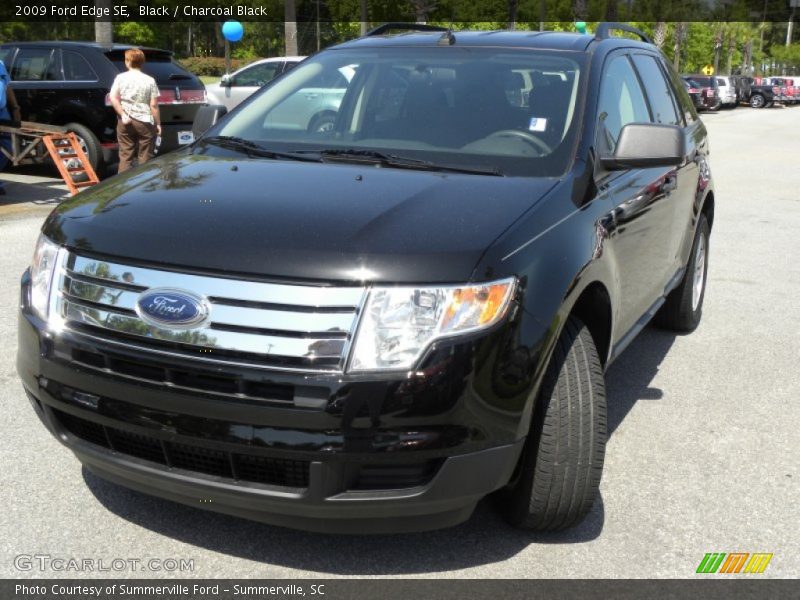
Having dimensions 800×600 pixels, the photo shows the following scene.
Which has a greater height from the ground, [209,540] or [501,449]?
[501,449]

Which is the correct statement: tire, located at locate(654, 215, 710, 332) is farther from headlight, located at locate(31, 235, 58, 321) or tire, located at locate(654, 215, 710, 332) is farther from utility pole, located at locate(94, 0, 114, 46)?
utility pole, located at locate(94, 0, 114, 46)

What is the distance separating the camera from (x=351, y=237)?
2752 mm

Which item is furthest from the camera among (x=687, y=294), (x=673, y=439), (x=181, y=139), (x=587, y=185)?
(x=181, y=139)

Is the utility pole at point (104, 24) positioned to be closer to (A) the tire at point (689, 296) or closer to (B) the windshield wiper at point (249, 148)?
(A) the tire at point (689, 296)

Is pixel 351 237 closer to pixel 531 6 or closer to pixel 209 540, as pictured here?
pixel 209 540

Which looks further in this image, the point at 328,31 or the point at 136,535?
the point at 328,31

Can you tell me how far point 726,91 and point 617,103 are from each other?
148 feet

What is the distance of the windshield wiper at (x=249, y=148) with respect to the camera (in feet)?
12.2

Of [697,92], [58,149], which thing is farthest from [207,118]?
[697,92]

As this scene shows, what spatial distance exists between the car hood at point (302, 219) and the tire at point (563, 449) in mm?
545

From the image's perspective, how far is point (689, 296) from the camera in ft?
19.0

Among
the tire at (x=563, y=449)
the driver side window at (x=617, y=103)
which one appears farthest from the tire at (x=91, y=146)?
the tire at (x=563, y=449)

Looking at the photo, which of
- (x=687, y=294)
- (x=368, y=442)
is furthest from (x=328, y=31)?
(x=368, y=442)

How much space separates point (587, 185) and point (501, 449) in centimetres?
117
